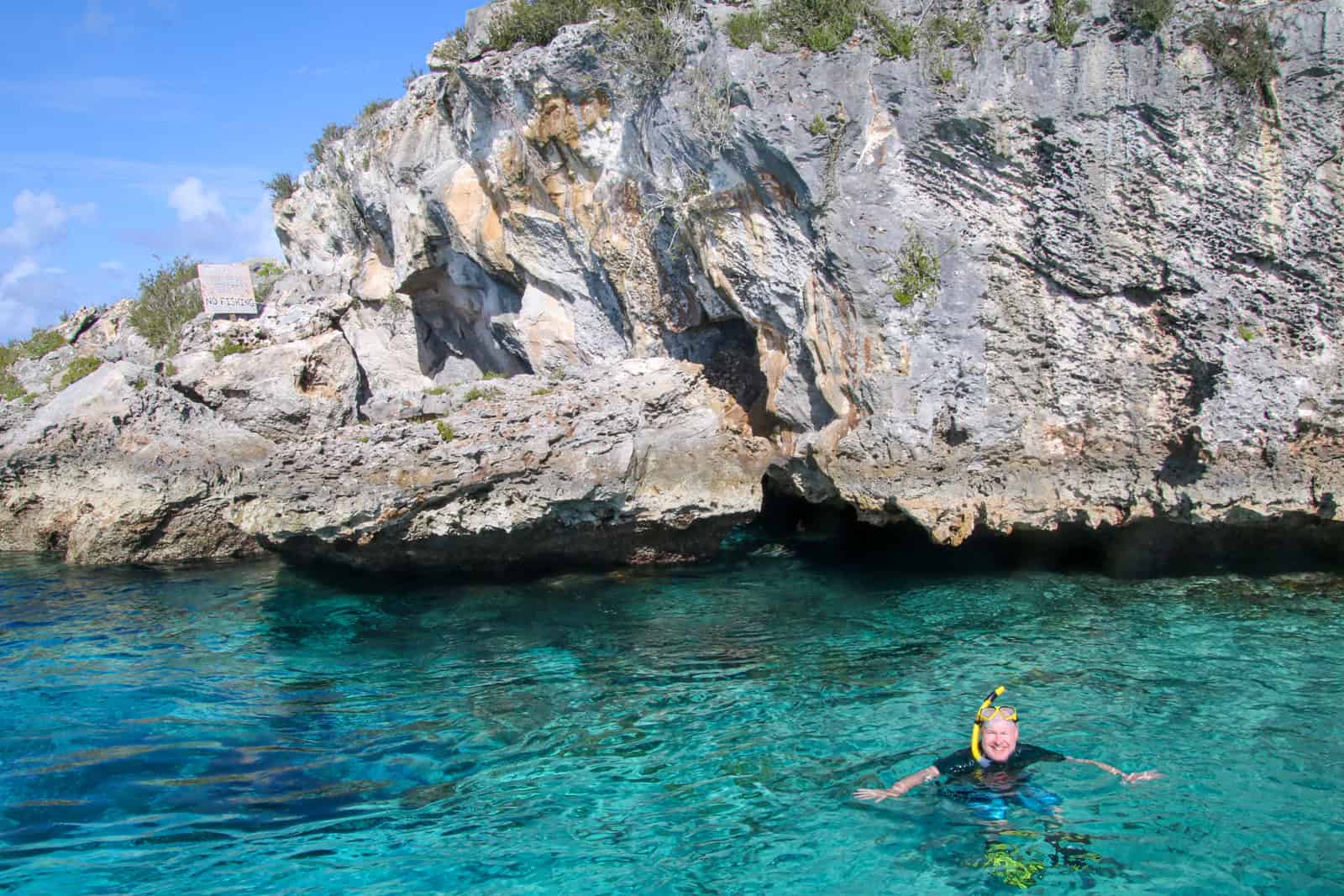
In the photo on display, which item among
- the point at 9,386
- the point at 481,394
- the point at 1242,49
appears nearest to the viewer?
the point at 1242,49

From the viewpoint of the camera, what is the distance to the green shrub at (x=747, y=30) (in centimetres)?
1036

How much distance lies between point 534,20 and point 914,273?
22.2 feet

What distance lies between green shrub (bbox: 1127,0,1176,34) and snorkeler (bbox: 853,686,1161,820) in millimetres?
7151

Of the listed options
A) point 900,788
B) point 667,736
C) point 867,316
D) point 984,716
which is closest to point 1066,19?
point 867,316

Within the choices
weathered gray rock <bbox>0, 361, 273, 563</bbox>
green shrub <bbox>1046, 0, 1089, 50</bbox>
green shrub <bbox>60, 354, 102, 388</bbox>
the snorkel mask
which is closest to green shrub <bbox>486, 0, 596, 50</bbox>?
green shrub <bbox>1046, 0, 1089, 50</bbox>

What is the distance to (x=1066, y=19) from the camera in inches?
374

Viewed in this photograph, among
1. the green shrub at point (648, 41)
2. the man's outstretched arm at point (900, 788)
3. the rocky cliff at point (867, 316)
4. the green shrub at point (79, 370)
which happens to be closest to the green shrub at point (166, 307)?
the green shrub at point (79, 370)

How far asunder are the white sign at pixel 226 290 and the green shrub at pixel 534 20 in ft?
24.8

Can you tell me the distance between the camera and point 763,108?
→ 33.4 feet

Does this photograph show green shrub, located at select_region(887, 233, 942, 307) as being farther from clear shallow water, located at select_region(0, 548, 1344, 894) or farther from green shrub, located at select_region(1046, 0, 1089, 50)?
clear shallow water, located at select_region(0, 548, 1344, 894)

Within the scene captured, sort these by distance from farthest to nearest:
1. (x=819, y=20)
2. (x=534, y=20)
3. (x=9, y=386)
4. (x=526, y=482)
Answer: (x=9, y=386), (x=534, y=20), (x=526, y=482), (x=819, y=20)

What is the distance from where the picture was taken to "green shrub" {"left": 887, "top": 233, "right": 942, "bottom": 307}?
9.98m

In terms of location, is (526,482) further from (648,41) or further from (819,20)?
(819,20)

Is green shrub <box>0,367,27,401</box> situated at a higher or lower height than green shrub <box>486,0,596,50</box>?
lower
